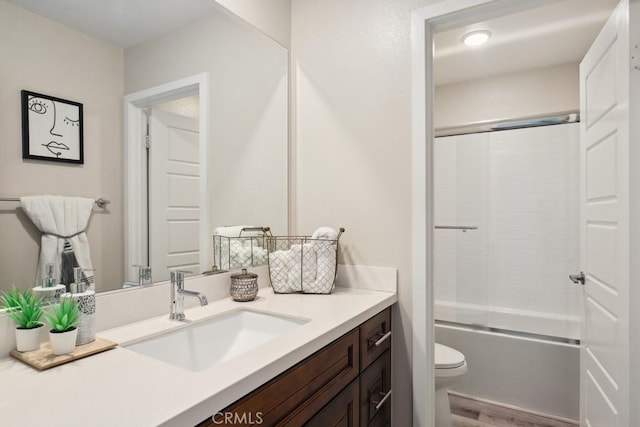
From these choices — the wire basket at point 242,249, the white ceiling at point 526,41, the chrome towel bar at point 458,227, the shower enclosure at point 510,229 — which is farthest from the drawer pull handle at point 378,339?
the chrome towel bar at point 458,227

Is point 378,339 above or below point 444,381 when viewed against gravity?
above

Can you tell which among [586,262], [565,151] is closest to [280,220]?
[586,262]

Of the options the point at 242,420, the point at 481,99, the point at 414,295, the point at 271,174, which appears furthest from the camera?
the point at 481,99

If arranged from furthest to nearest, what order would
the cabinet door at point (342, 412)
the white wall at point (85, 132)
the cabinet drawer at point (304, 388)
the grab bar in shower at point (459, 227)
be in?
the grab bar in shower at point (459, 227) → the cabinet door at point (342, 412) → the white wall at point (85, 132) → the cabinet drawer at point (304, 388)

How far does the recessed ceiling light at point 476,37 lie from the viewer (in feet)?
7.21

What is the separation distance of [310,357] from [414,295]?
0.68 meters

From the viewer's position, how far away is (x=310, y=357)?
0.97 m

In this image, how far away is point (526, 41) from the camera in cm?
229

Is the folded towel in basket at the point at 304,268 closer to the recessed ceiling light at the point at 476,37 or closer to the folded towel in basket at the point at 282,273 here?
the folded towel in basket at the point at 282,273

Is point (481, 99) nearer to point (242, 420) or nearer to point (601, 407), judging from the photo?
point (601, 407)

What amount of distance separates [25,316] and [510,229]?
9.86 ft

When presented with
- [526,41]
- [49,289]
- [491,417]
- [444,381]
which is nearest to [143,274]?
[49,289]

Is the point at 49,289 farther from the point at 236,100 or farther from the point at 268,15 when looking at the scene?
the point at 268,15

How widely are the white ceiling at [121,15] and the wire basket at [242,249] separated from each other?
2.43 feet
